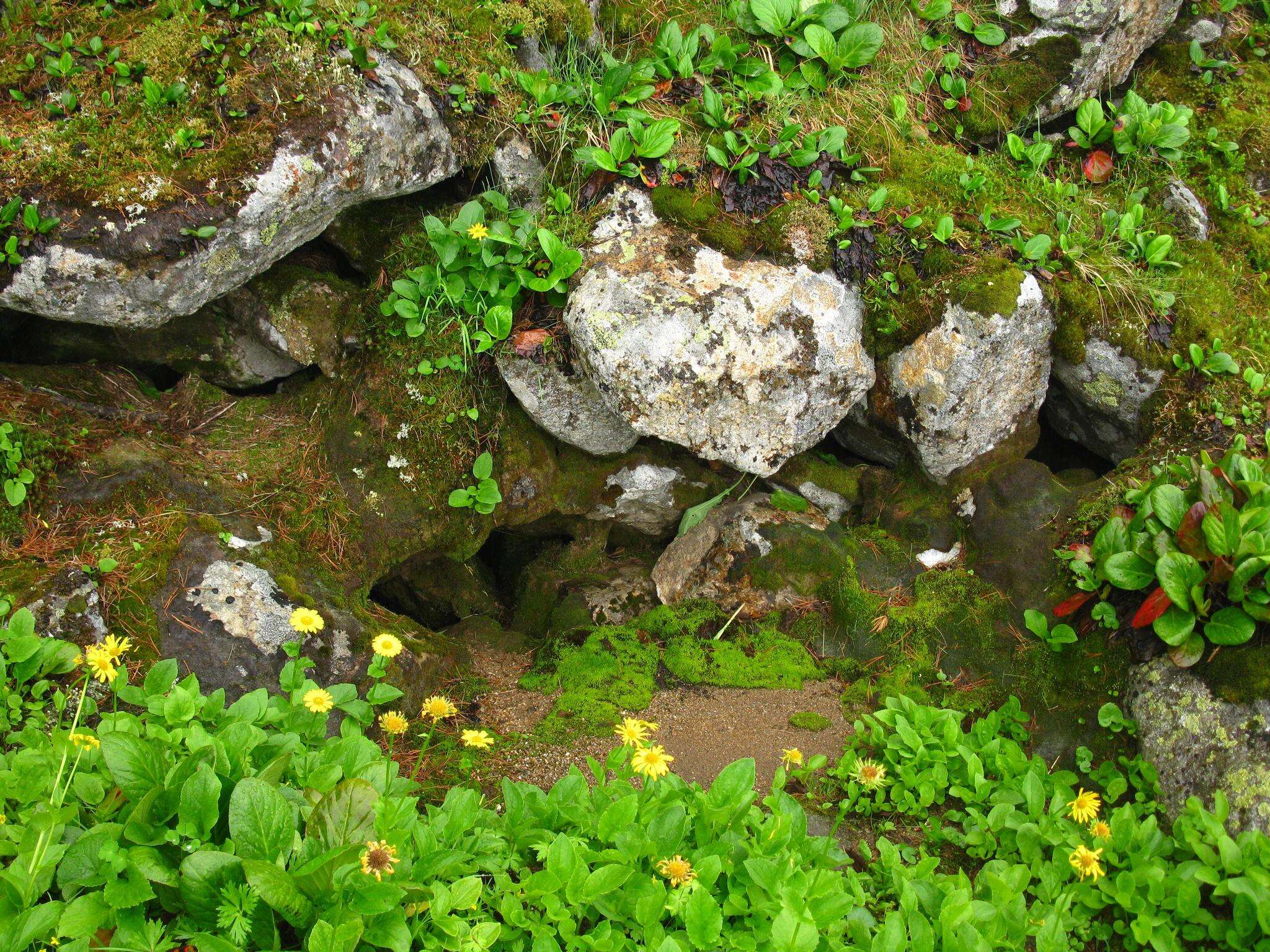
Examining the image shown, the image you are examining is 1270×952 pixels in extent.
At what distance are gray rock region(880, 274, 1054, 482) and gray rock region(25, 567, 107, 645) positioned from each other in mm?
4057

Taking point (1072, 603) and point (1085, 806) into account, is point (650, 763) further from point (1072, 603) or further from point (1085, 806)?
point (1072, 603)

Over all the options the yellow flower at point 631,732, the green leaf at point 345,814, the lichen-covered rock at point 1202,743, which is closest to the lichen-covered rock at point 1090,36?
the lichen-covered rock at point 1202,743

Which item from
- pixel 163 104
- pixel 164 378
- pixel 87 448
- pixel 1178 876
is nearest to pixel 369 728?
pixel 87 448

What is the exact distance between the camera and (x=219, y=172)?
13.0 feet

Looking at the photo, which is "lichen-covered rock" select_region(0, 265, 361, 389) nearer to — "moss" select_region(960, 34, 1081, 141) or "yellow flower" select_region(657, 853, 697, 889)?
"yellow flower" select_region(657, 853, 697, 889)

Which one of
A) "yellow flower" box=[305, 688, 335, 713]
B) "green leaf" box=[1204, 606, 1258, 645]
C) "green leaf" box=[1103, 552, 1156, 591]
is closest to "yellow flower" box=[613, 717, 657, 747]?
"yellow flower" box=[305, 688, 335, 713]

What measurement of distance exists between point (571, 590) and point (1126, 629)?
116 inches

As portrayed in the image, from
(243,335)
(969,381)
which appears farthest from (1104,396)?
(243,335)

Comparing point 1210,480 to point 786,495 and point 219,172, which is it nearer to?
point 786,495

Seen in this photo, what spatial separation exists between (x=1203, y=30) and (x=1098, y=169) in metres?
1.66

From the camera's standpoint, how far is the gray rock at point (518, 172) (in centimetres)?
475

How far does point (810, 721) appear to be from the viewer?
4.25 m

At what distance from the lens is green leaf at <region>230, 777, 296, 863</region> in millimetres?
2234

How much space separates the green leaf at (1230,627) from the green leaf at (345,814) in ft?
11.2
